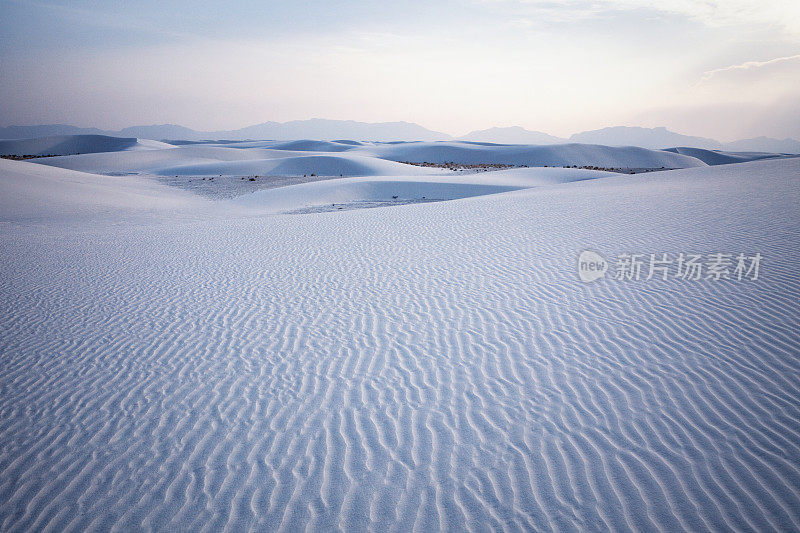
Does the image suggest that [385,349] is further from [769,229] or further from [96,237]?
[96,237]

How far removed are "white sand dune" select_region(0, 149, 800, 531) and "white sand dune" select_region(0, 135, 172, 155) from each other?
87472mm

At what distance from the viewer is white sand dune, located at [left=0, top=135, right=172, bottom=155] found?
80188 mm

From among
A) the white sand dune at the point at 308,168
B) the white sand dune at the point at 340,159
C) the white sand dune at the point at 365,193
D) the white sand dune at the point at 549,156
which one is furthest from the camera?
the white sand dune at the point at 549,156

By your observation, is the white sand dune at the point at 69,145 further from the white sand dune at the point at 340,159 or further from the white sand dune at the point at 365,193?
the white sand dune at the point at 365,193

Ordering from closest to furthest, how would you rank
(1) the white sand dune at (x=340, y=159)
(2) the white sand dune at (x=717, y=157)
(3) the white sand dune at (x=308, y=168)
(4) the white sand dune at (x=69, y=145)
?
(3) the white sand dune at (x=308, y=168) → (1) the white sand dune at (x=340, y=159) → (2) the white sand dune at (x=717, y=157) → (4) the white sand dune at (x=69, y=145)

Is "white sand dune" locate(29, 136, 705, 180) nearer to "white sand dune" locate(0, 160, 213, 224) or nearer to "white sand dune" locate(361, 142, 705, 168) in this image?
"white sand dune" locate(361, 142, 705, 168)

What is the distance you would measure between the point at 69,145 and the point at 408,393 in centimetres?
10707

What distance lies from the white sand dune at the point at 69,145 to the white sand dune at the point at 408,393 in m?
87.5

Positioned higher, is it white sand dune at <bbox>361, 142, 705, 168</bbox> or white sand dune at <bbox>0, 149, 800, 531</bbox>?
white sand dune at <bbox>361, 142, 705, 168</bbox>

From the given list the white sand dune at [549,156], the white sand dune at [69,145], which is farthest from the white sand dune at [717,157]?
the white sand dune at [69,145]

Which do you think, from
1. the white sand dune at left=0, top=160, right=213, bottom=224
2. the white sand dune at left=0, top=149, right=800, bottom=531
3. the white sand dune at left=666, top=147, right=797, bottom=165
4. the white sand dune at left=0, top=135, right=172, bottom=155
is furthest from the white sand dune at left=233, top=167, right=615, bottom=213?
the white sand dune at left=666, top=147, right=797, bottom=165

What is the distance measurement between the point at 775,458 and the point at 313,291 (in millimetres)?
6098

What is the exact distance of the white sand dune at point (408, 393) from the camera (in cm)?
314

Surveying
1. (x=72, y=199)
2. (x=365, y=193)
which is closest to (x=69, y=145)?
(x=72, y=199)
